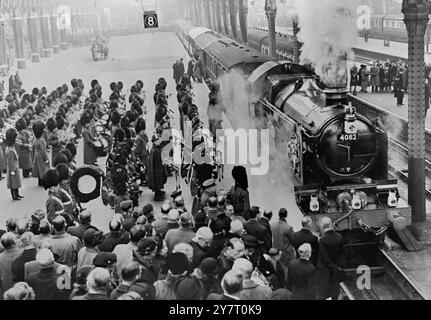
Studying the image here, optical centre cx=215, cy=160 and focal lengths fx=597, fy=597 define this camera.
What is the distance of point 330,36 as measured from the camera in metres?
12.2

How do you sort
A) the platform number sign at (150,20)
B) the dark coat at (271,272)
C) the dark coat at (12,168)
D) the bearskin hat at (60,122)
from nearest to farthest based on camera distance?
1. the dark coat at (271,272)
2. the platform number sign at (150,20)
3. the dark coat at (12,168)
4. the bearskin hat at (60,122)

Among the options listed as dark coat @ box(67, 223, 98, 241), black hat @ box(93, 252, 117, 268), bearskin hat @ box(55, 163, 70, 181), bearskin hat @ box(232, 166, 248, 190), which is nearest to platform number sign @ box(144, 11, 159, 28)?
bearskin hat @ box(55, 163, 70, 181)

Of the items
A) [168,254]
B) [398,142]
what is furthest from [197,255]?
[398,142]

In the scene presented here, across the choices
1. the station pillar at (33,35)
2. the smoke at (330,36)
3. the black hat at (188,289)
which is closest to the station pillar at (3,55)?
the station pillar at (33,35)

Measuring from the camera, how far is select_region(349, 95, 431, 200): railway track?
13690 millimetres

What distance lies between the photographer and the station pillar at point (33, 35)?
29928mm

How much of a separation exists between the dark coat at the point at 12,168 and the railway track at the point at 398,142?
735 cm

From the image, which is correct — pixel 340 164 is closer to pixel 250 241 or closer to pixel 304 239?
pixel 304 239

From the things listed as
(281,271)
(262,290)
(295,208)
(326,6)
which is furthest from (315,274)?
(326,6)

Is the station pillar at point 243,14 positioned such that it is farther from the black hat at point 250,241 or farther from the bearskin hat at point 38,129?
the black hat at point 250,241

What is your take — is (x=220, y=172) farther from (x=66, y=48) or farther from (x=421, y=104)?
(x=66, y=48)

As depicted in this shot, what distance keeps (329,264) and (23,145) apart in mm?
9028

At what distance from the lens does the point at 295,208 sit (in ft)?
35.6
